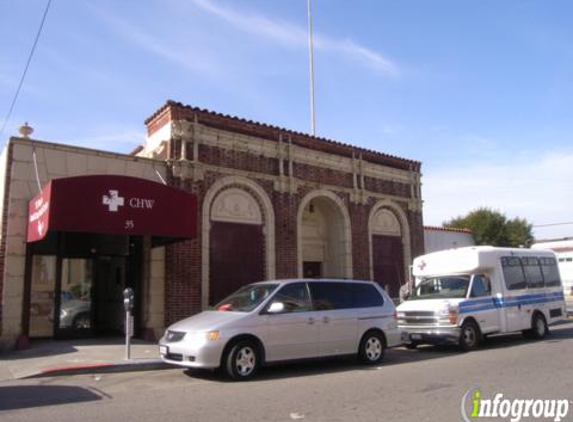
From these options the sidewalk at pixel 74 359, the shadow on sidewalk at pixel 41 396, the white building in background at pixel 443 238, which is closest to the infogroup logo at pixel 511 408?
the shadow on sidewalk at pixel 41 396

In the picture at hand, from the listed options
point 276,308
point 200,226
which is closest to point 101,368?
point 276,308

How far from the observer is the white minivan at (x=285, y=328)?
344 inches

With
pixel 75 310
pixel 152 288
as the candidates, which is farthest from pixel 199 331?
pixel 75 310

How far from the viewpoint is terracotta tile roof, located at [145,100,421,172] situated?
14961 millimetres

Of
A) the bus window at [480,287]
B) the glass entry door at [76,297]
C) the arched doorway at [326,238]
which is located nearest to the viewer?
the bus window at [480,287]

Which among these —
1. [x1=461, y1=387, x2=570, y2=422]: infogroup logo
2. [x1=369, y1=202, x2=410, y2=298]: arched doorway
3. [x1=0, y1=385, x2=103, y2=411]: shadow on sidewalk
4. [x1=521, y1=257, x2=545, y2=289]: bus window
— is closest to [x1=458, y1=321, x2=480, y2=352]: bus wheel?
[x1=521, y1=257, x2=545, y2=289]: bus window

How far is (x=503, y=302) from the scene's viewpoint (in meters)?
13.7

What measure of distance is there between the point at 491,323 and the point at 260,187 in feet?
24.8

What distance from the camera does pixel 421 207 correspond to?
21891 mm

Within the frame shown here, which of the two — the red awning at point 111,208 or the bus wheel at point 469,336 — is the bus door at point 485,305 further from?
the red awning at point 111,208

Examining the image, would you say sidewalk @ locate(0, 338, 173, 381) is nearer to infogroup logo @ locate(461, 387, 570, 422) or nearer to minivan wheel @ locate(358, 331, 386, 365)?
minivan wheel @ locate(358, 331, 386, 365)

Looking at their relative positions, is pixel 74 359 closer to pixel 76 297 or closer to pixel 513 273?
pixel 76 297

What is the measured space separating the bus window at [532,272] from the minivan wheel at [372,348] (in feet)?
20.4

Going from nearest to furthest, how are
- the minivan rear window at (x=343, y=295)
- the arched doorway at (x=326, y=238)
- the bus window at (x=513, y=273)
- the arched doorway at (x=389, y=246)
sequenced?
the minivan rear window at (x=343, y=295), the bus window at (x=513, y=273), the arched doorway at (x=326, y=238), the arched doorway at (x=389, y=246)
